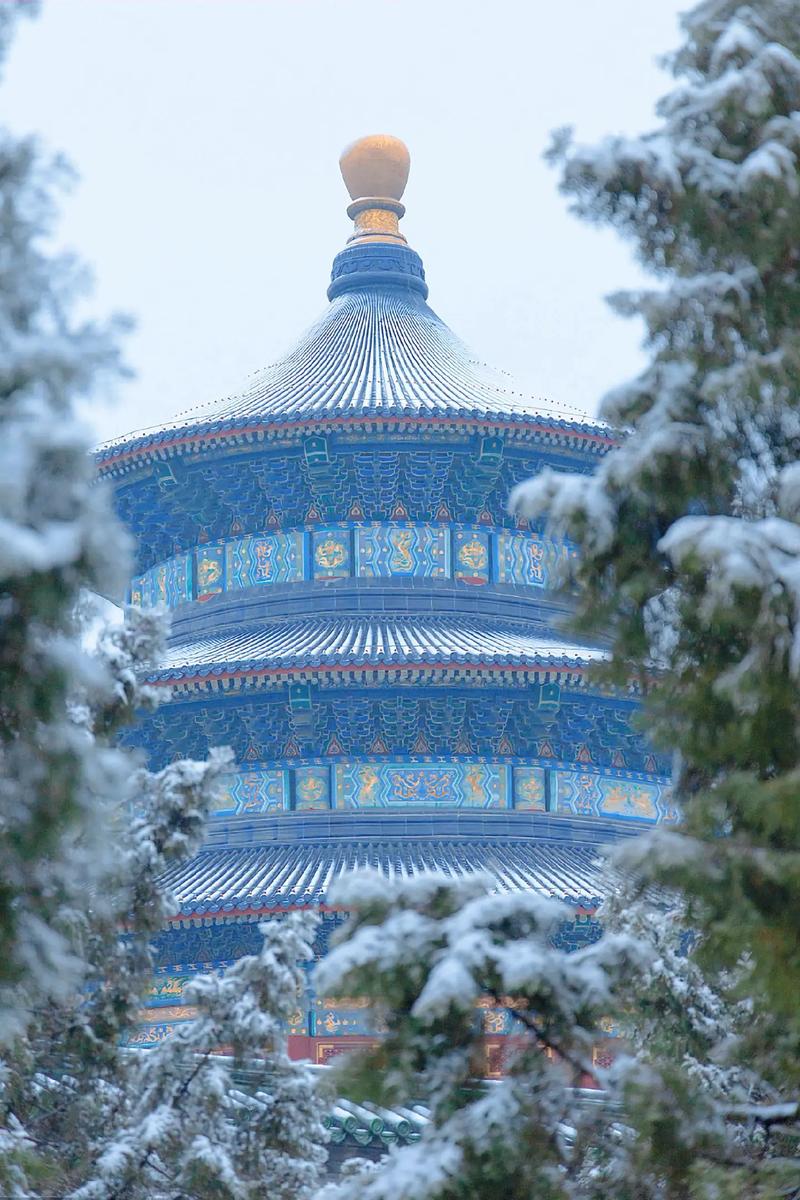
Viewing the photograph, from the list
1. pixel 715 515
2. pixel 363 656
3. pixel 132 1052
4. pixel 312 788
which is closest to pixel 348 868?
pixel 312 788

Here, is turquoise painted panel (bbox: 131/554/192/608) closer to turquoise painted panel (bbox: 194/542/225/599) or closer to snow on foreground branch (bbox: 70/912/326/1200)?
turquoise painted panel (bbox: 194/542/225/599)

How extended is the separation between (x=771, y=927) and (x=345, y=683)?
41.6 feet

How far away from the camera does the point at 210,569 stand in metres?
21.6

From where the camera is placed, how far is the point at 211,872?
18719 mm

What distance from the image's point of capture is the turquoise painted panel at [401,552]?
822 inches

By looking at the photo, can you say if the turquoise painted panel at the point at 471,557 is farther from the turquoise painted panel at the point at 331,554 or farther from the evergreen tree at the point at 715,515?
the evergreen tree at the point at 715,515

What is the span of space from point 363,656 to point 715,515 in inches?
454

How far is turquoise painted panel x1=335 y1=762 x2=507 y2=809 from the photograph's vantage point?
63.5 ft

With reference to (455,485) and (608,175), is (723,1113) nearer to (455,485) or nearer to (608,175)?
(608,175)

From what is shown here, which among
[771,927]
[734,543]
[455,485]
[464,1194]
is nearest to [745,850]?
[771,927]

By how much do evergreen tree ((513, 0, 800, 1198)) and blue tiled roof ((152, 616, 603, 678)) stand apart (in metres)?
10.5

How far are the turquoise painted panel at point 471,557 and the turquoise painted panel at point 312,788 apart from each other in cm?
273

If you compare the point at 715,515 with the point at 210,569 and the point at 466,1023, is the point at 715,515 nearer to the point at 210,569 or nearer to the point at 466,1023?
the point at 466,1023

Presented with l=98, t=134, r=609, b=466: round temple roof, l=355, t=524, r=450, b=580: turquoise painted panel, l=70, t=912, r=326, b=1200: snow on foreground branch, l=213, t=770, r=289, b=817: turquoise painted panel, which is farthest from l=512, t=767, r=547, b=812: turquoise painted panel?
l=70, t=912, r=326, b=1200: snow on foreground branch
